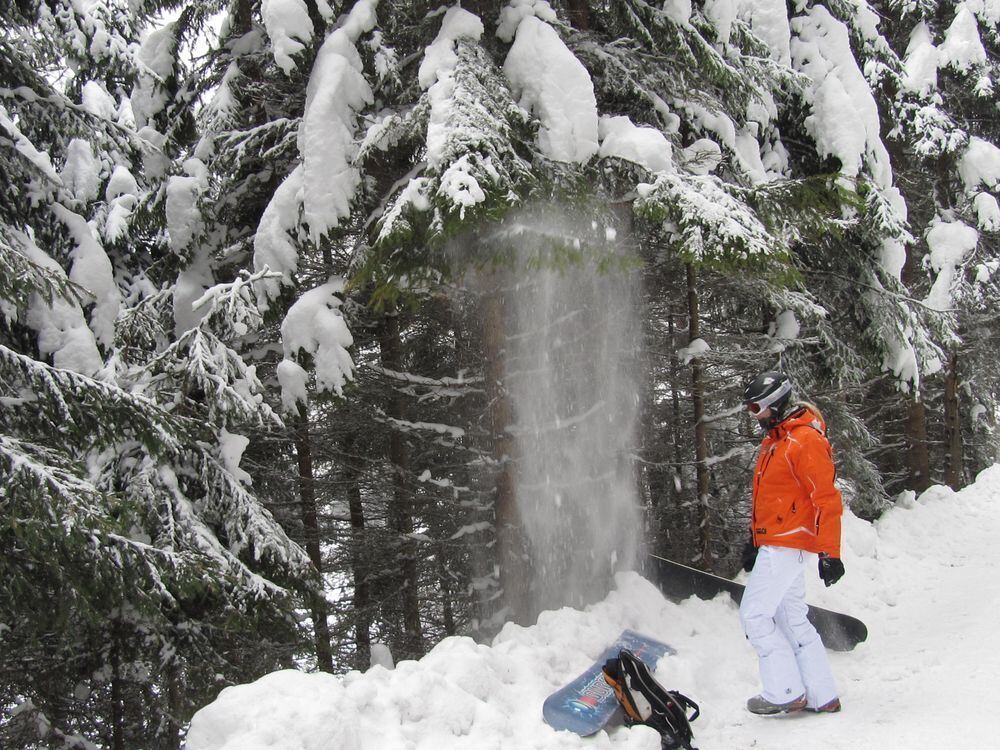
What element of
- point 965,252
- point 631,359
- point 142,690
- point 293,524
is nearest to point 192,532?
point 142,690

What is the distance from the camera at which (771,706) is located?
462 cm

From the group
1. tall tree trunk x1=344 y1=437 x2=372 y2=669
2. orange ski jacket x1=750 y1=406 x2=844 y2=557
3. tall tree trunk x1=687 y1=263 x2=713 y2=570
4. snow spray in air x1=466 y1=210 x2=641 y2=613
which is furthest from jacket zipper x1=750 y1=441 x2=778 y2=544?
tall tree trunk x1=344 y1=437 x2=372 y2=669

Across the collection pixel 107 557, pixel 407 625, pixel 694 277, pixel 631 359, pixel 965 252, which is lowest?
pixel 407 625

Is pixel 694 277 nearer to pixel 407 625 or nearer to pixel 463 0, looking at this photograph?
pixel 463 0

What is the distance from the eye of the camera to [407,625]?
1060 centimetres

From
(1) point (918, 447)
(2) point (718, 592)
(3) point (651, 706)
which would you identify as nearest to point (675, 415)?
(2) point (718, 592)

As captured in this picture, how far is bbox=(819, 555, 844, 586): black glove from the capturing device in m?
4.48

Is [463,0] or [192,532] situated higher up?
[463,0]

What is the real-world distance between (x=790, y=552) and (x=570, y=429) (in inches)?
166

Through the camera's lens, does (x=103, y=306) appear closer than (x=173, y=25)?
Yes

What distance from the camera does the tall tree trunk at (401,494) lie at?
991 centimetres

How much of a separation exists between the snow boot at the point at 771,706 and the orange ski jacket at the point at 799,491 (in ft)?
3.16

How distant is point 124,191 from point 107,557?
752 centimetres

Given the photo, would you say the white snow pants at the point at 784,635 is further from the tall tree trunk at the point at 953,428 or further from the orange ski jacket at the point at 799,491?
the tall tree trunk at the point at 953,428
